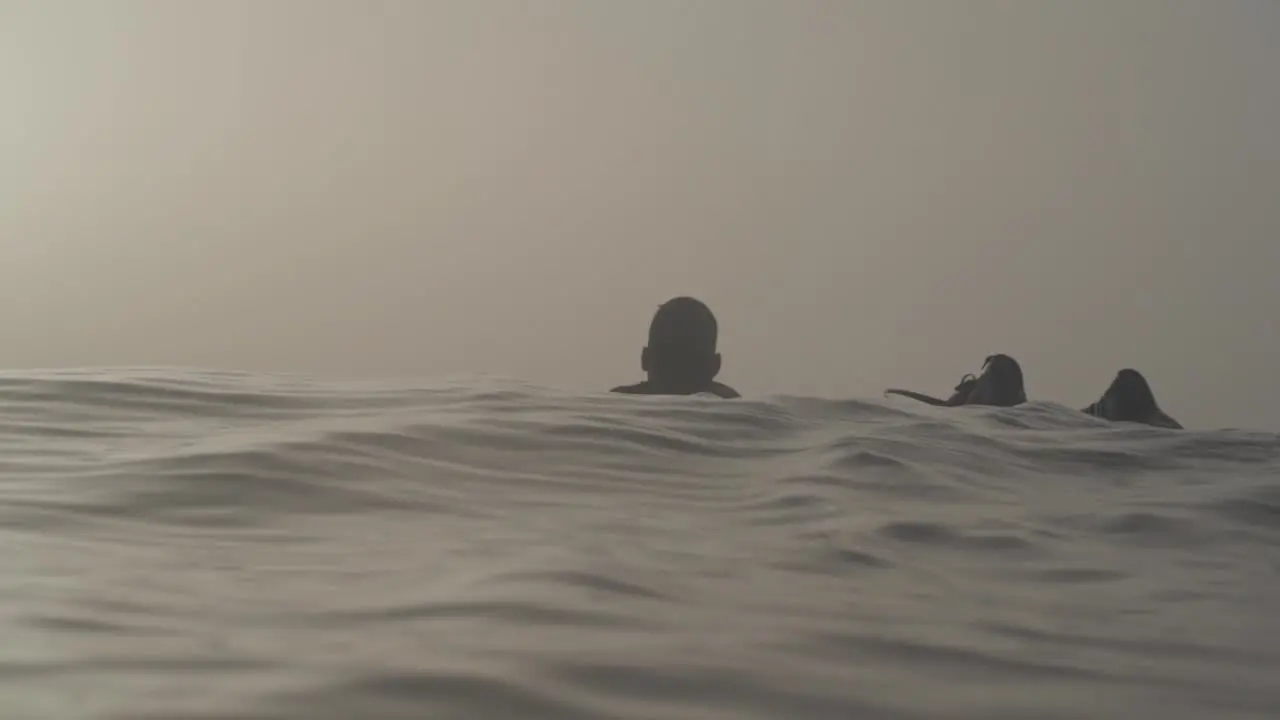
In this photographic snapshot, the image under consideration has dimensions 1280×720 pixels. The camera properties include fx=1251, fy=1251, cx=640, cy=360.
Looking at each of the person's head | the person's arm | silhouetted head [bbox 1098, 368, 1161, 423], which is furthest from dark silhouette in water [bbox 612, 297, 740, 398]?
silhouetted head [bbox 1098, 368, 1161, 423]

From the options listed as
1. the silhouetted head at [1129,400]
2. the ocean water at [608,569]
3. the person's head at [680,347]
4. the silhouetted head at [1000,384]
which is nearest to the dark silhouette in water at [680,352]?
the person's head at [680,347]

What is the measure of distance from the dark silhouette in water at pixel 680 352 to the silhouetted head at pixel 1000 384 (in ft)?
2.17

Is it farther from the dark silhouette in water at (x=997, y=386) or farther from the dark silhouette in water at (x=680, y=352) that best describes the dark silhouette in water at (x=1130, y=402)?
the dark silhouette in water at (x=680, y=352)

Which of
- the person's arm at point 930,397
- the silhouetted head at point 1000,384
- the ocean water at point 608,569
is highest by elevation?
the silhouetted head at point 1000,384

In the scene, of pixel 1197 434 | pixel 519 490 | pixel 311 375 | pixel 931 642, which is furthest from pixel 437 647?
pixel 311 375

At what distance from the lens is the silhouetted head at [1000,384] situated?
325cm

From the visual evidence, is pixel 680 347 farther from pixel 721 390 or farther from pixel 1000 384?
pixel 1000 384

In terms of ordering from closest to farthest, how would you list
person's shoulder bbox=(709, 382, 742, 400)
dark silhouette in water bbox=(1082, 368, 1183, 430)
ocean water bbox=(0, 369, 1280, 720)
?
ocean water bbox=(0, 369, 1280, 720)
dark silhouette in water bbox=(1082, 368, 1183, 430)
person's shoulder bbox=(709, 382, 742, 400)

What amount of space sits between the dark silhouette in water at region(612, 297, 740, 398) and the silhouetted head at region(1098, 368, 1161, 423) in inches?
36.8

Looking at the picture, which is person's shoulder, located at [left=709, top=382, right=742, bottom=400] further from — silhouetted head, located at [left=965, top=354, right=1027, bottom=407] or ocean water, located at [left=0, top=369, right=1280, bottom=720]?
ocean water, located at [left=0, top=369, right=1280, bottom=720]

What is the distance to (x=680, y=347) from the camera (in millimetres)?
3293

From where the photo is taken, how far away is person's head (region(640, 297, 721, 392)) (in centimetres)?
328

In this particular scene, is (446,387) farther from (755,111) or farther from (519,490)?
(755,111)

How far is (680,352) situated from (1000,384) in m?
0.84
